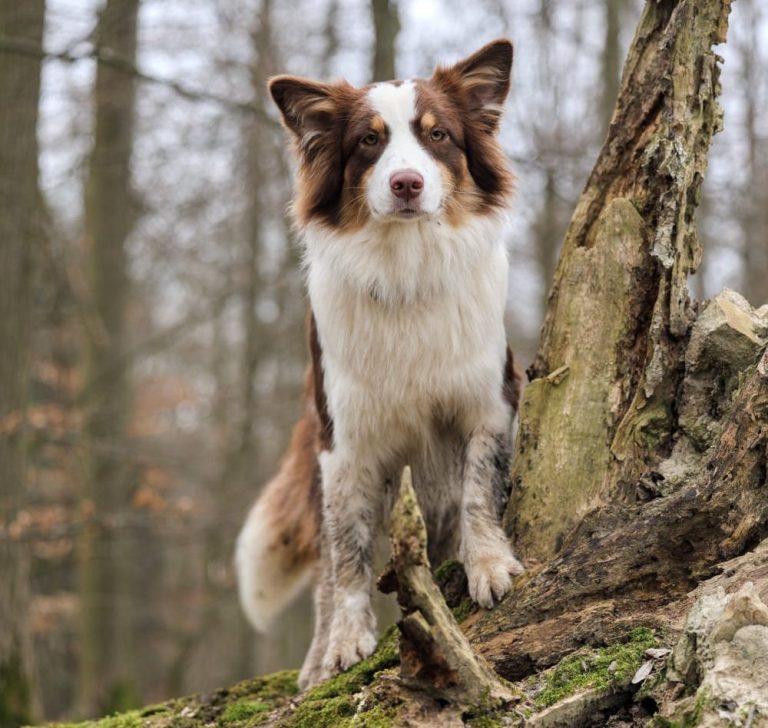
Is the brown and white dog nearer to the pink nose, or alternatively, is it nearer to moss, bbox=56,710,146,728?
the pink nose

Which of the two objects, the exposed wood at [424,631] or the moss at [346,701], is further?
the moss at [346,701]

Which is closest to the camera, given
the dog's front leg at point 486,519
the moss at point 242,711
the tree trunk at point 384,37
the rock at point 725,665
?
the rock at point 725,665

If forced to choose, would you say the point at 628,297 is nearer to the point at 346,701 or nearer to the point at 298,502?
the point at 346,701

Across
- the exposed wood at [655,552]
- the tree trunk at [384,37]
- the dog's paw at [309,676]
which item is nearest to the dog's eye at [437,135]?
the exposed wood at [655,552]

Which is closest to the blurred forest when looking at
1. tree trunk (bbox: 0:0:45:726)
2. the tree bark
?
tree trunk (bbox: 0:0:45:726)

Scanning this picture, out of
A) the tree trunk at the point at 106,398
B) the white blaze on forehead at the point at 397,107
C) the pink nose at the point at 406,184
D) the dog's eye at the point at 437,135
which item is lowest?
the tree trunk at the point at 106,398

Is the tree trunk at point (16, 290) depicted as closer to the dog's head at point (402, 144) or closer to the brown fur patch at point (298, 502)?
the brown fur patch at point (298, 502)

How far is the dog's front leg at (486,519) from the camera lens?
3.99m

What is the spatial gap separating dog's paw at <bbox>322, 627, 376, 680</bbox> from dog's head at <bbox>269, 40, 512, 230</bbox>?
1.93 meters

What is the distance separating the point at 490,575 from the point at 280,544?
2538 millimetres

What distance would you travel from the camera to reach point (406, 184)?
14.1 ft

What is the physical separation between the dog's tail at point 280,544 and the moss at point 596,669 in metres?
2.69

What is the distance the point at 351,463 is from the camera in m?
4.87

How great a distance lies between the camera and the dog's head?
14.5 ft
